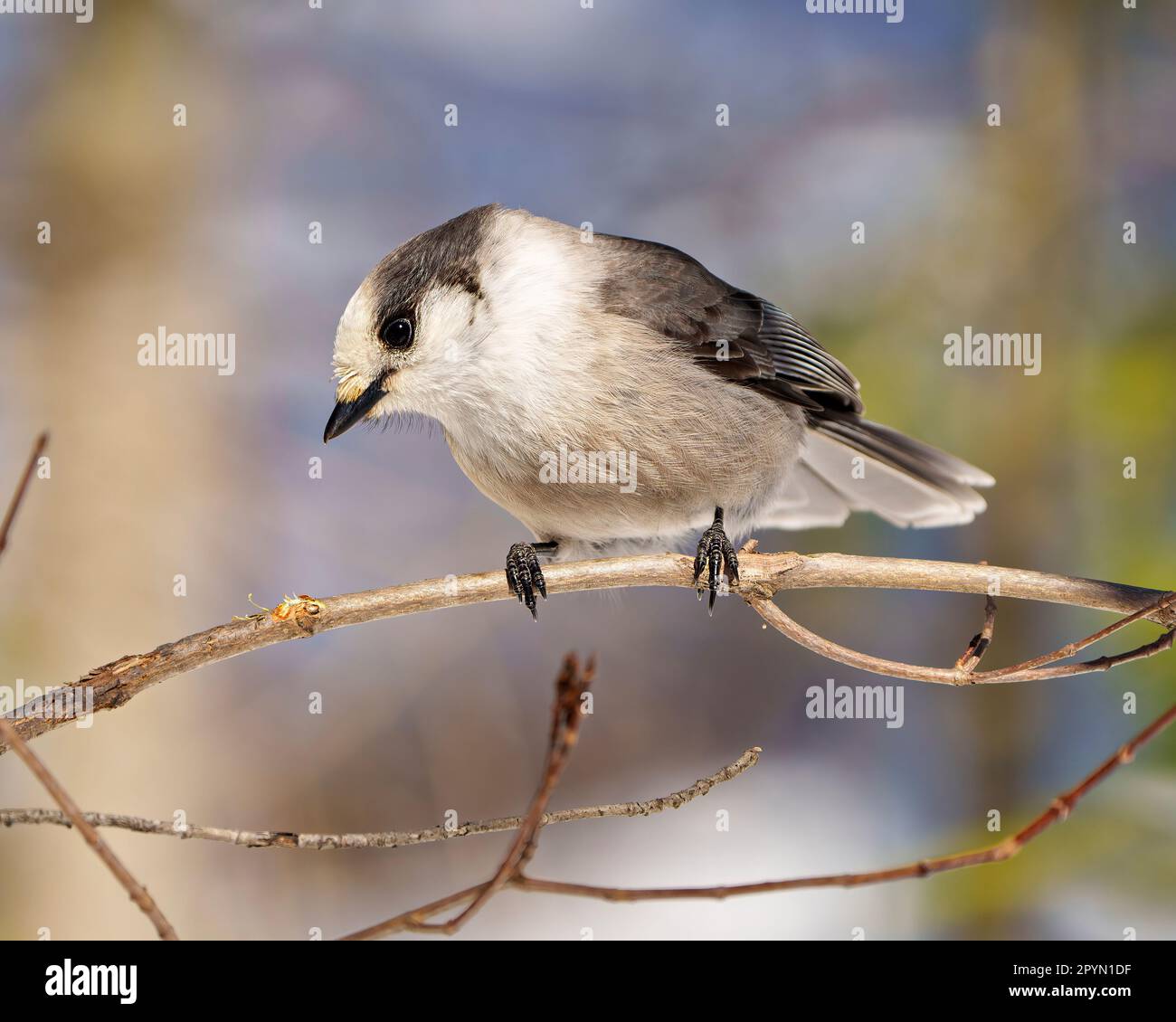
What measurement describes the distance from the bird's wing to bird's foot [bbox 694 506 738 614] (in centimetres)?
38

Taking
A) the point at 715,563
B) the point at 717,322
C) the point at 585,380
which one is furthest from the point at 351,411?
the point at 717,322

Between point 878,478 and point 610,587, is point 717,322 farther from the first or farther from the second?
point 610,587

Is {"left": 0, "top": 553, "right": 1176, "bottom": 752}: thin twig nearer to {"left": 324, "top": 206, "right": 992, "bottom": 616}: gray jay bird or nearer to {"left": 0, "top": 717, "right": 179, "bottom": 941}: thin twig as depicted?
{"left": 324, "top": 206, "right": 992, "bottom": 616}: gray jay bird

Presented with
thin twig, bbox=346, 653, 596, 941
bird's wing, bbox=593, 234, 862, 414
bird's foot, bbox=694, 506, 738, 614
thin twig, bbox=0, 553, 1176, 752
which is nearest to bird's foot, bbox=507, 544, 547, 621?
thin twig, bbox=0, 553, 1176, 752

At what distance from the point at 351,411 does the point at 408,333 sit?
0.58 ft

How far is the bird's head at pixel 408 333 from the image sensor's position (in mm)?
1906

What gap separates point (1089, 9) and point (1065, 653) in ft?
8.85

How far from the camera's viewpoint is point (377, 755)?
121 inches

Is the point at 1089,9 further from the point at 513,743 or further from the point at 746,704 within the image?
the point at 513,743

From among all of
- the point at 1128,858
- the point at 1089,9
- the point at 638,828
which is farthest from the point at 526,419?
the point at 1089,9

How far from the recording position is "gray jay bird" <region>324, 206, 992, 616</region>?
1.94 meters

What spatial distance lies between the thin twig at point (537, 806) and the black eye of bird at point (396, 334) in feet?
3.59

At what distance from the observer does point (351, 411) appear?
1.89 meters

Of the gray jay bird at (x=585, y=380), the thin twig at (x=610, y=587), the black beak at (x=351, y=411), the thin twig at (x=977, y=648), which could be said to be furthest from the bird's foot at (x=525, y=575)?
the thin twig at (x=977, y=648)
